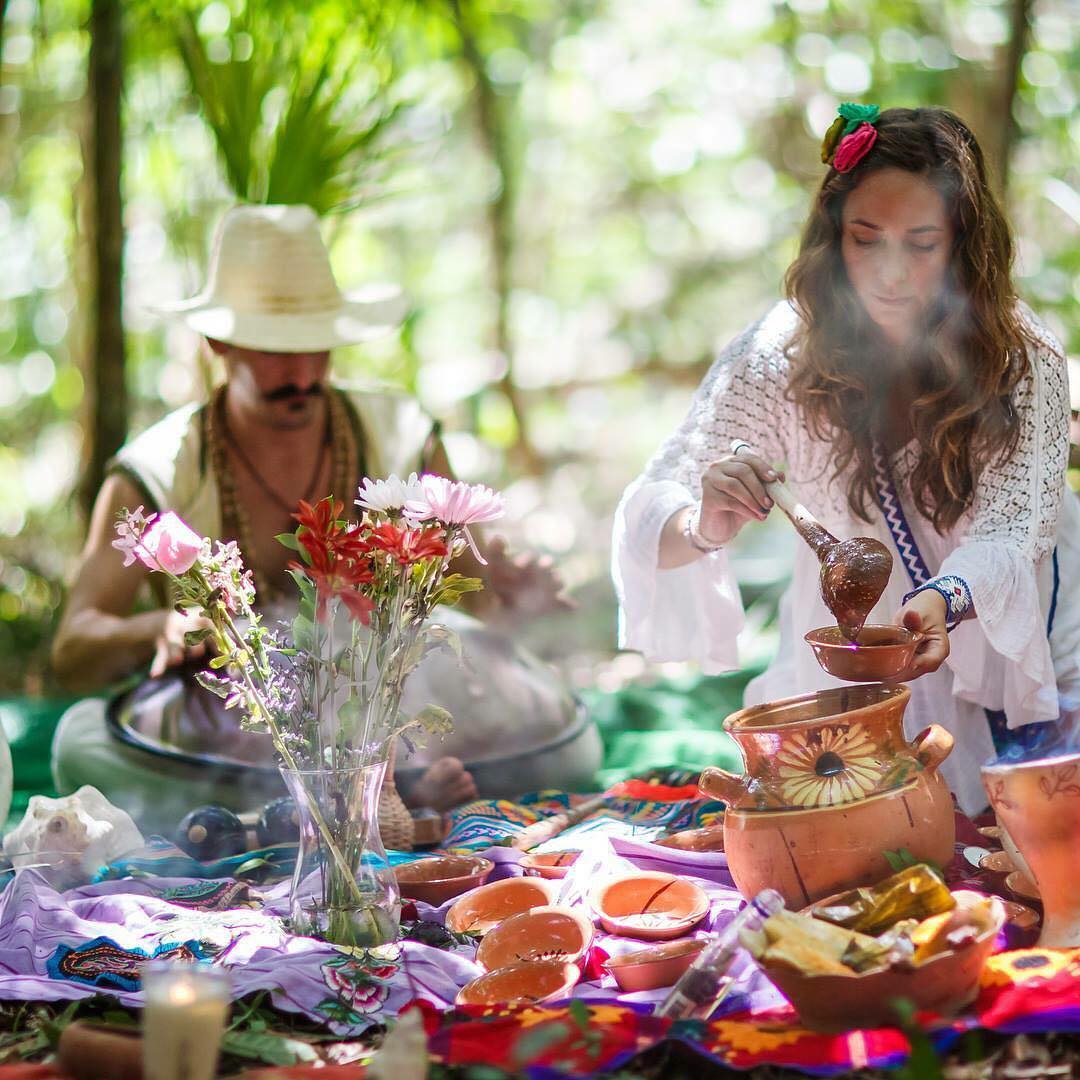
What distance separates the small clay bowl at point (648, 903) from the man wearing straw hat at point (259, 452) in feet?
3.68

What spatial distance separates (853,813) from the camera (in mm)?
2049

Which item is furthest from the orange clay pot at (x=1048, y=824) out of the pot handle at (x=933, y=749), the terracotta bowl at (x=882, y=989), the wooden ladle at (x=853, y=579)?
the wooden ladle at (x=853, y=579)

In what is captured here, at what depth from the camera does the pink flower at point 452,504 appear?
2.07m

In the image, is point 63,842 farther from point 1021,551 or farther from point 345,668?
point 1021,551

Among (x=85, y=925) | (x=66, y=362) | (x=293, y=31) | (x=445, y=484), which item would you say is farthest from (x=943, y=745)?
(x=66, y=362)

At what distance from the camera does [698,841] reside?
2.60 metres

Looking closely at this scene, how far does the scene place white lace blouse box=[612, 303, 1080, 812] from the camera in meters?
2.69

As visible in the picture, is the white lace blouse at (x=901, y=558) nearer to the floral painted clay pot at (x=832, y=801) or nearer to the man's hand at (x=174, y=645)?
the floral painted clay pot at (x=832, y=801)

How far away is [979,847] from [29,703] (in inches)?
133

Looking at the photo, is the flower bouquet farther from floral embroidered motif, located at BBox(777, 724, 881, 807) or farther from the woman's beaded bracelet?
the woman's beaded bracelet

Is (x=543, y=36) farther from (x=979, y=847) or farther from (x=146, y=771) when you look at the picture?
(x=979, y=847)

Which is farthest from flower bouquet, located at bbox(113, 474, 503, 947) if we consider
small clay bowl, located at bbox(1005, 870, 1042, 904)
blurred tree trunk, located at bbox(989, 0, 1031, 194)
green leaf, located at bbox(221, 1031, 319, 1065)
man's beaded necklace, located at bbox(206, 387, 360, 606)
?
blurred tree trunk, located at bbox(989, 0, 1031, 194)

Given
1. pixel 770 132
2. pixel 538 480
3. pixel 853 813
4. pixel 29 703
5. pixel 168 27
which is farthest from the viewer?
pixel 770 132

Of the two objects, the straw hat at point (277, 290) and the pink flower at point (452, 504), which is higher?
the straw hat at point (277, 290)
